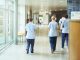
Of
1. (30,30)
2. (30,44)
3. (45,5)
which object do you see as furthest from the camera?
(45,5)

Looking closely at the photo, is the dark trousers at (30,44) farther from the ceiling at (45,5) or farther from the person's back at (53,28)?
the ceiling at (45,5)

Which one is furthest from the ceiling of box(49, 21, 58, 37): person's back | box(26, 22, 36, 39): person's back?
box(26, 22, 36, 39): person's back

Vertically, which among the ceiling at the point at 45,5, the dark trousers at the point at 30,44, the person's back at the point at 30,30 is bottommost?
the dark trousers at the point at 30,44

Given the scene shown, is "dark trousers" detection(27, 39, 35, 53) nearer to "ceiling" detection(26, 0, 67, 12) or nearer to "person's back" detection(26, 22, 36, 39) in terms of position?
"person's back" detection(26, 22, 36, 39)

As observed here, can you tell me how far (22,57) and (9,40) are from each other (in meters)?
4.01

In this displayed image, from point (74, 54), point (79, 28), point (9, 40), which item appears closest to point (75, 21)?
point (79, 28)

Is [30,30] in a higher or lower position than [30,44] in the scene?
higher

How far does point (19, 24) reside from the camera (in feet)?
38.5

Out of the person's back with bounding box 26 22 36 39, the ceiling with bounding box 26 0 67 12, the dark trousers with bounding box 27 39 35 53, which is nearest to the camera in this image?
the person's back with bounding box 26 22 36 39

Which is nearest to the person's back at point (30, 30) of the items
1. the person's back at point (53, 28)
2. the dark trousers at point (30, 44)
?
the dark trousers at point (30, 44)

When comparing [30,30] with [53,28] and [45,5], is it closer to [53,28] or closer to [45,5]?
[53,28]

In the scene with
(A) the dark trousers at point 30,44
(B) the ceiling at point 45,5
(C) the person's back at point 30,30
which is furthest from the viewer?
(B) the ceiling at point 45,5

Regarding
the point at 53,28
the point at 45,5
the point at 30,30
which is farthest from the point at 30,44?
the point at 45,5

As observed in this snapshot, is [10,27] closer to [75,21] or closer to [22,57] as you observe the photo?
[22,57]
